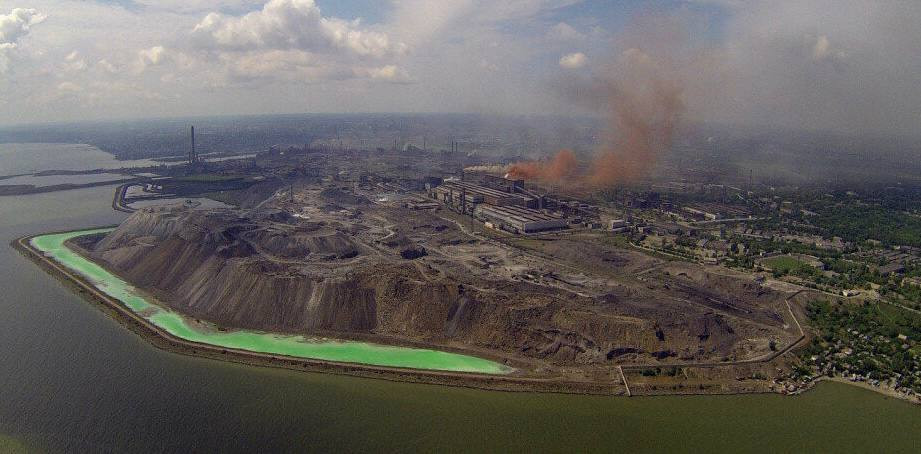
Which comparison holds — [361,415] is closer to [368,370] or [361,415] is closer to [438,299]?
[368,370]

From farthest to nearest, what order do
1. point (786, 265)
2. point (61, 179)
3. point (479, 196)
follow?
point (61, 179)
point (479, 196)
point (786, 265)

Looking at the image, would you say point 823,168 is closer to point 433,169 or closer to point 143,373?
point 433,169

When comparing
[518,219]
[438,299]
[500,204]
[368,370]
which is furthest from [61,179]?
[368,370]

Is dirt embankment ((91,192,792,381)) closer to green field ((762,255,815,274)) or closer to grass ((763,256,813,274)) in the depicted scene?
green field ((762,255,815,274))

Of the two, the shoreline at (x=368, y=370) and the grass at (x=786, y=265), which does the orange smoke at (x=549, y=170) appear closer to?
the grass at (x=786, y=265)

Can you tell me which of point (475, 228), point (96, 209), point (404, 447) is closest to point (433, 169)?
point (475, 228)

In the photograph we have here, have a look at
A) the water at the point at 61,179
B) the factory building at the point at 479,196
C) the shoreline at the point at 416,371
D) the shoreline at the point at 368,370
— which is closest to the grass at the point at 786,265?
the shoreline at the point at 416,371

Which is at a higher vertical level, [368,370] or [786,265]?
[786,265]
